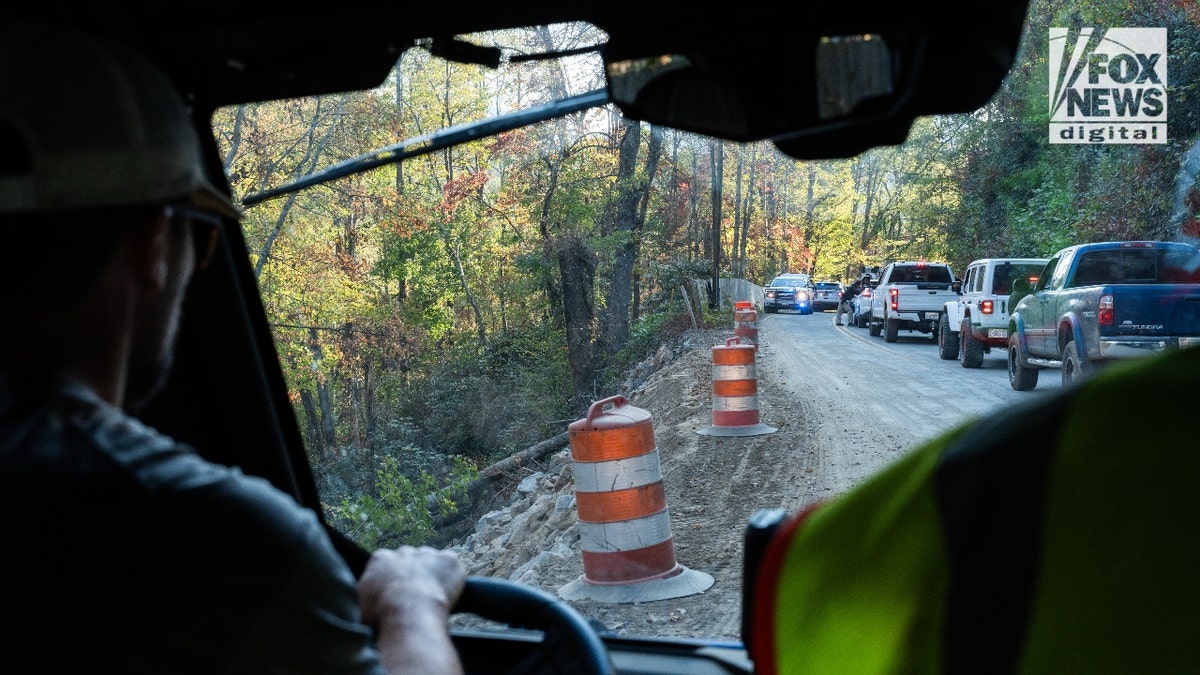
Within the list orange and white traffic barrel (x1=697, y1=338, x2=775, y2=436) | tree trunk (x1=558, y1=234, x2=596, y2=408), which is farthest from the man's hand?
tree trunk (x1=558, y1=234, x2=596, y2=408)

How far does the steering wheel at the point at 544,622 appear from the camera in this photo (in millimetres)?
2023

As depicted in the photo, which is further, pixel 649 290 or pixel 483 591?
pixel 649 290

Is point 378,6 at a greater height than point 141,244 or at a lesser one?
greater

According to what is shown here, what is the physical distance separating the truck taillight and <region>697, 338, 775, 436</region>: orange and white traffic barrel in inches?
120

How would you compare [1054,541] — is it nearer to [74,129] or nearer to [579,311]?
[74,129]

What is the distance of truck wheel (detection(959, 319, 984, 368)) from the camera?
1591cm

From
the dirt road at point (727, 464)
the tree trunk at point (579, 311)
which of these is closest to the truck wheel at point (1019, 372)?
the dirt road at point (727, 464)

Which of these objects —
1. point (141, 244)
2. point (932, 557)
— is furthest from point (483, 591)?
point (932, 557)

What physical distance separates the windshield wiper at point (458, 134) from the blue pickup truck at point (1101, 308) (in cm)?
378

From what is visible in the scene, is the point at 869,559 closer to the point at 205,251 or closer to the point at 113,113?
the point at 113,113

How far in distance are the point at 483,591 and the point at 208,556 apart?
3.02 ft

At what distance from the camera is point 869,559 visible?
2.70 ft

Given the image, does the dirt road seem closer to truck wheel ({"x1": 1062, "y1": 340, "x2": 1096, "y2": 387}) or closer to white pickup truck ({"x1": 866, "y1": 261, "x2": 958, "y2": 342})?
truck wheel ({"x1": 1062, "y1": 340, "x2": 1096, "y2": 387})

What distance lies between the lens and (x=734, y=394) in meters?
9.01
